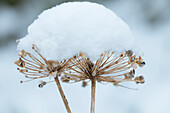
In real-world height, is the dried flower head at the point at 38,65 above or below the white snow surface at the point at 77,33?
below

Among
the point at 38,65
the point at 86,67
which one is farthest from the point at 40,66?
the point at 86,67

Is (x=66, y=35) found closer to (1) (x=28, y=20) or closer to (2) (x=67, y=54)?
(2) (x=67, y=54)

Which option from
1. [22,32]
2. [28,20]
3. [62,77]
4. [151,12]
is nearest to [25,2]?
[28,20]

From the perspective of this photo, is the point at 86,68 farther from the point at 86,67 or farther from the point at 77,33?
the point at 77,33

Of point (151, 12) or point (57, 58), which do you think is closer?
point (57, 58)
